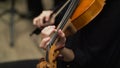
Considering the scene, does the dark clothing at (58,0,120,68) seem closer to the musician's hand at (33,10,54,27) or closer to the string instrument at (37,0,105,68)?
the string instrument at (37,0,105,68)

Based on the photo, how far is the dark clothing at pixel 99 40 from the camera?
3.26 ft

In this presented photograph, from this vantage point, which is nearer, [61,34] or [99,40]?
[61,34]

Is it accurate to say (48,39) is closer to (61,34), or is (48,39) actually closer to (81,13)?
(61,34)

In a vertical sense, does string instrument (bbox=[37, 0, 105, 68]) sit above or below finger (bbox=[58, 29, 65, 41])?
above

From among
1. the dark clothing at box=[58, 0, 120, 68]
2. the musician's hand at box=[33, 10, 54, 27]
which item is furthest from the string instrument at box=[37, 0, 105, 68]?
the musician's hand at box=[33, 10, 54, 27]

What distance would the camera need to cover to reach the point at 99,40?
100 cm

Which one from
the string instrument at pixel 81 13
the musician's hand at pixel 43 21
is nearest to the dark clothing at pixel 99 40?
the string instrument at pixel 81 13

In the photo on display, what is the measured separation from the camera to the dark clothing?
39.1 inches

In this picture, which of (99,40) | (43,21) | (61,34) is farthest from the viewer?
(43,21)

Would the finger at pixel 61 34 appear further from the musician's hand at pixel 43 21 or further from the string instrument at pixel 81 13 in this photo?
the musician's hand at pixel 43 21

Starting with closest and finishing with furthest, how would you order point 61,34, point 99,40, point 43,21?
point 61,34 → point 99,40 → point 43,21

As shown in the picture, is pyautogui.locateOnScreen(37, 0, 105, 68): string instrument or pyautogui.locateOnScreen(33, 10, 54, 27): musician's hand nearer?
pyautogui.locateOnScreen(37, 0, 105, 68): string instrument

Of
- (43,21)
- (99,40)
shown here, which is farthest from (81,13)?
(43,21)

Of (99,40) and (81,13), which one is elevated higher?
(81,13)
